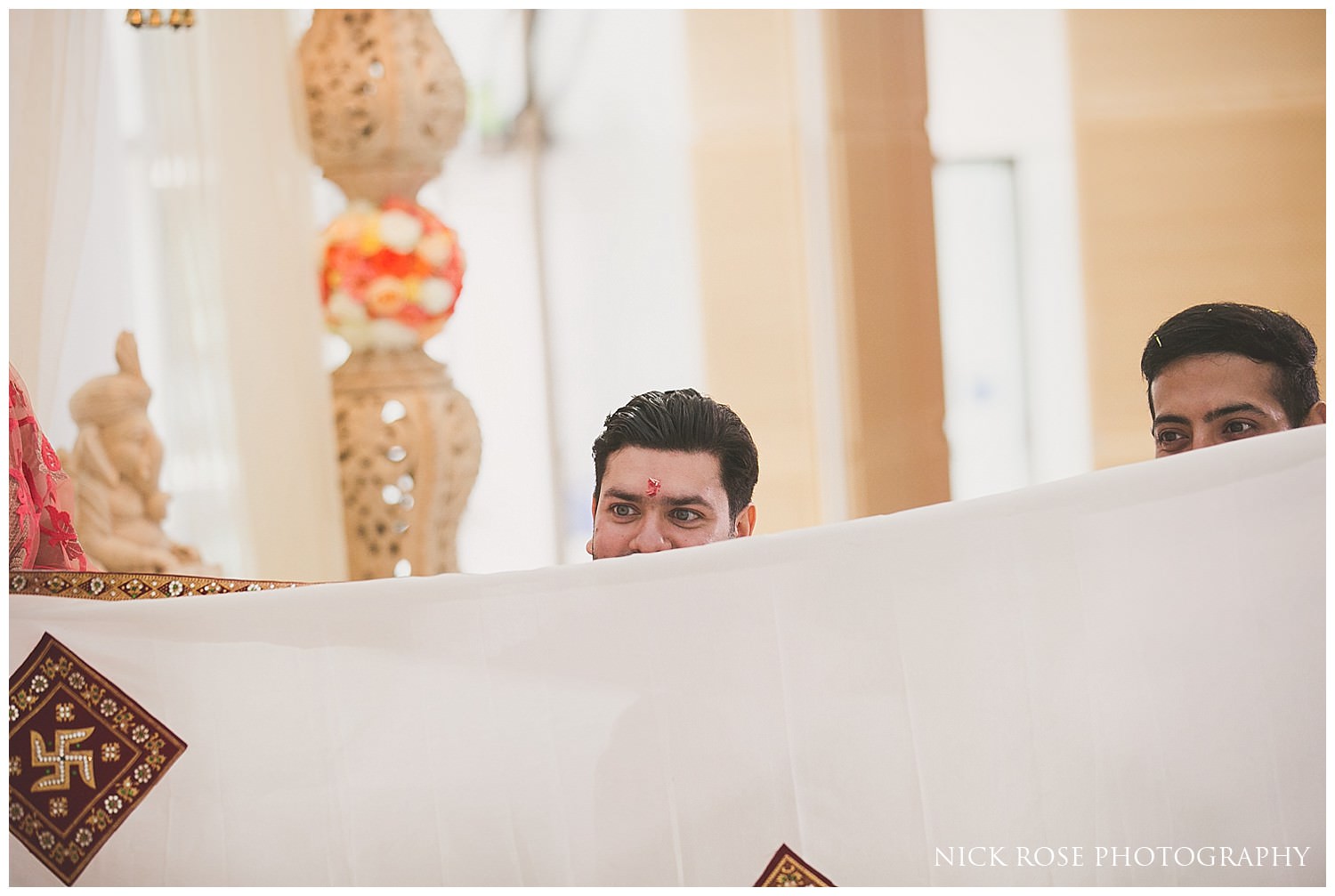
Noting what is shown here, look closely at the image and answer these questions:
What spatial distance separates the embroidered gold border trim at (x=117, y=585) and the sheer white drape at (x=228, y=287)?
40.4 inches

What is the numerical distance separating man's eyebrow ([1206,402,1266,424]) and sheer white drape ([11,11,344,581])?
156 cm

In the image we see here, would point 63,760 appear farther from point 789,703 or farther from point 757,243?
point 757,243

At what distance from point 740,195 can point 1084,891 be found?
2269mm

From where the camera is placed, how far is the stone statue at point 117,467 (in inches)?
72.9

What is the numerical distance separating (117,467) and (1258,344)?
1.64m

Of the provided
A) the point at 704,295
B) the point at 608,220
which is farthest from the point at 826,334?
the point at 608,220

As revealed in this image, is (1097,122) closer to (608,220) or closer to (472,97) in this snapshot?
(608,220)

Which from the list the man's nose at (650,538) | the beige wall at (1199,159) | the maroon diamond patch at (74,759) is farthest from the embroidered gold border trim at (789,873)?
the beige wall at (1199,159)

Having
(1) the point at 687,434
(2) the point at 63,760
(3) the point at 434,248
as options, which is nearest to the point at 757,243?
(3) the point at 434,248

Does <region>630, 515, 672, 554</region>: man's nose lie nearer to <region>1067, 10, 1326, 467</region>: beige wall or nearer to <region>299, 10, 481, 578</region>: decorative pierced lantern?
<region>299, 10, 481, 578</region>: decorative pierced lantern

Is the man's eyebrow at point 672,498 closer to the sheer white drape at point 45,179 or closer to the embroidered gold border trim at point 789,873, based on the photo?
the embroidered gold border trim at point 789,873

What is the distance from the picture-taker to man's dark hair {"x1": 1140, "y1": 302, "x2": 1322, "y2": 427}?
51.6 inches

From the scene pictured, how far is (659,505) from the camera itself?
1.41m

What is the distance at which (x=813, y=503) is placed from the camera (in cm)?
304
